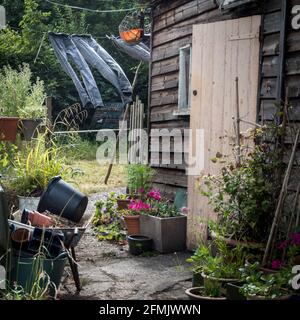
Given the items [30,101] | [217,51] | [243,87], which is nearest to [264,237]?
[243,87]

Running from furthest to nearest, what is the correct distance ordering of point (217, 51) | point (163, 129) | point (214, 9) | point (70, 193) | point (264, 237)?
point (163, 129)
point (214, 9)
point (217, 51)
point (70, 193)
point (264, 237)

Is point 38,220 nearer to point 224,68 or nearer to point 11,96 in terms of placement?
point 224,68

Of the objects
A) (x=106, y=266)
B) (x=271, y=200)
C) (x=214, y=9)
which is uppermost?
(x=214, y=9)

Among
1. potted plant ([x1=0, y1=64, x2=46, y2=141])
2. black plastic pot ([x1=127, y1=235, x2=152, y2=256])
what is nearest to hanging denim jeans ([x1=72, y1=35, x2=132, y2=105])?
potted plant ([x1=0, y1=64, x2=46, y2=141])

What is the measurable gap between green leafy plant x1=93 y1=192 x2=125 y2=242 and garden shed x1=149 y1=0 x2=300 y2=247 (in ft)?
2.56

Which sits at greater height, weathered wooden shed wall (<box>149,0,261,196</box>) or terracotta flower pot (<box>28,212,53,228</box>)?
weathered wooden shed wall (<box>149,0,261,196</box>)

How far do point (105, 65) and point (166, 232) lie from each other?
765 centimetres

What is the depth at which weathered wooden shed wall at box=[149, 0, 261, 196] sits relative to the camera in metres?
5.99

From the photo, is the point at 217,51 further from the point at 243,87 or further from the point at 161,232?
the point at 161,232

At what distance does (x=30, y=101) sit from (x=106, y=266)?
3.02m

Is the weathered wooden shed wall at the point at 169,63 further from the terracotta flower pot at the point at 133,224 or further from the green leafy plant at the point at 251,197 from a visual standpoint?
the green leafy plant at the point at 251,197

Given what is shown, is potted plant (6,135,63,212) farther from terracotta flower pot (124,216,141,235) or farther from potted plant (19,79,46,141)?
terracotta flower pot (124,216,141,235)

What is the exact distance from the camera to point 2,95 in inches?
271

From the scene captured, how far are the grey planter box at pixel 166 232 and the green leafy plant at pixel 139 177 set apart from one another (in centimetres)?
101
